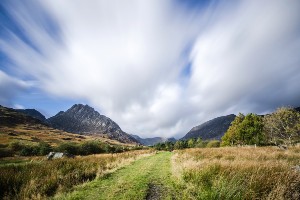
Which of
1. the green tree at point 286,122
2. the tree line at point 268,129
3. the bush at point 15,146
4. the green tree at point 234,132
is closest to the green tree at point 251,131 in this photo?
the tree line at point 268,129

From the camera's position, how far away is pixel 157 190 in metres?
8.86

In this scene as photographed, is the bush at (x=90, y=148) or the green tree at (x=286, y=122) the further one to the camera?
the bush at (x=90, y=148)

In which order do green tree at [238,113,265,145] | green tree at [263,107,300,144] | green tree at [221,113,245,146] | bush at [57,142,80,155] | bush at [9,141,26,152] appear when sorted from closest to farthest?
green tree at [263,107,300,144] → green tree at [238,113,265,145] → bush at [57,142,80,155] → bush at [9,141,26,152] → green tree at [221,113,245,146]

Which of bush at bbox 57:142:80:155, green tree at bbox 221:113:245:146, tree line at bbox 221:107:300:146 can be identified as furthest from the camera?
green tree at bbox 221:113:245:146

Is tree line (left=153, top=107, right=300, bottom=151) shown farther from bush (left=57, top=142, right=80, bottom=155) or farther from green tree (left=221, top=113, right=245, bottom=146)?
bush (left=57, top=142, right=80, bottom=155)

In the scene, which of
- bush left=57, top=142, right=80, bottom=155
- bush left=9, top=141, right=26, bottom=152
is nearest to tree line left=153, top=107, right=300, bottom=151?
bush left=57, top=142, right=80, bottom=155

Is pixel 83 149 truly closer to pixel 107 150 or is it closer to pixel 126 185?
pixel 107 150

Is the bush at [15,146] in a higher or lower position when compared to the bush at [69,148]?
higher

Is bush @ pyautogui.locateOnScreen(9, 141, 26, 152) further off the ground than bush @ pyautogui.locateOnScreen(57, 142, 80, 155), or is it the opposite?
bush @ pyautogui.locateOnScreen(9, 141, 26, 152)

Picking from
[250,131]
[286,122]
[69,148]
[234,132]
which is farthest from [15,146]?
[286,122]

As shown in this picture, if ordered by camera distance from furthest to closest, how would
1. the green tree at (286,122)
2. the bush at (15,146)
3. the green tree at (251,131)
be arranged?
the bush at (15,146) → the green tree at (251,131) → the green tree at (286,122)

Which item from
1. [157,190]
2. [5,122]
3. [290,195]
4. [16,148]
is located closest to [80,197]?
[157,190]

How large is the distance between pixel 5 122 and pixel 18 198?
22336 centimetres

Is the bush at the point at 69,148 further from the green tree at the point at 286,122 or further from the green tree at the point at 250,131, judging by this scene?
the green tree at the point at 286,122
